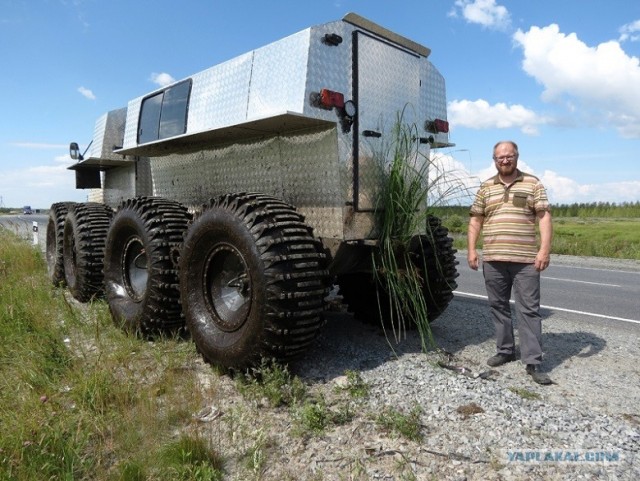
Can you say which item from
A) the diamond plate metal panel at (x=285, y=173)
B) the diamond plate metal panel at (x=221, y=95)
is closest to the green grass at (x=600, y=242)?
the diamond plate metal panel at (x=285, y=173)

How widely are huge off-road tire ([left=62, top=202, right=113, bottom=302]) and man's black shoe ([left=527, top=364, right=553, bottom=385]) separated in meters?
4.98

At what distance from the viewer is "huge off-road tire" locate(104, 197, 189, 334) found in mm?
4371

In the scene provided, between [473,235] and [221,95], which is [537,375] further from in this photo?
[221,95]

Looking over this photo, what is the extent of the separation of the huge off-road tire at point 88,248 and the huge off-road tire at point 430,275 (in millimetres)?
Result: 3273

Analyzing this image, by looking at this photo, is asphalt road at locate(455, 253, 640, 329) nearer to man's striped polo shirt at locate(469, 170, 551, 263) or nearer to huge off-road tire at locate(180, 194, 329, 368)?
man's striped polo shirt at locate(469, 170, 551, 263)

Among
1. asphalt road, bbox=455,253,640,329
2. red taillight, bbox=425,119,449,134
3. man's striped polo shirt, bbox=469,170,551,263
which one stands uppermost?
red taillight, bbox=425,119,449,134

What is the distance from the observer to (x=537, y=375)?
3641 millimetres

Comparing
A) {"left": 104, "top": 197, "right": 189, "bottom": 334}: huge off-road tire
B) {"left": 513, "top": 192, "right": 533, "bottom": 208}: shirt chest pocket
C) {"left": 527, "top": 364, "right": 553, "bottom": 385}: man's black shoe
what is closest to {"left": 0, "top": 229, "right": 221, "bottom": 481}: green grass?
{"left": 104, "top": 197, "right": 189, "bottom": 334}: huge off-road tire

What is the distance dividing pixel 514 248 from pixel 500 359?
944 mm

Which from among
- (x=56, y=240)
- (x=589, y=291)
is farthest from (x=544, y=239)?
(x=56, y=240)

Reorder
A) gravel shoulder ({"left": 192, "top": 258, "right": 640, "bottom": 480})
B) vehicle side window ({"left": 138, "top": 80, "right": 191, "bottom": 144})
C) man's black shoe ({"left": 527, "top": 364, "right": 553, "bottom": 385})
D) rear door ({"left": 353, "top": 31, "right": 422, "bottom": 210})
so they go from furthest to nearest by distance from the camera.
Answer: vehicle side window ({"left": 138, "top": 80, "right": 191, "bottom": 144}) → rear door ({"left": 353, "top": 31, "right": 422, "bottom": 210}) → man's black shoe ({"left": 527, "top": 364, "right": 553, "bottom": 385}) → gravel shoulder ({"left": 192, "top": 258, "right": 640, "bottom": 480})

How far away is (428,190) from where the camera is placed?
394 centimetres

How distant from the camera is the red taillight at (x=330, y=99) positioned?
3609 mm

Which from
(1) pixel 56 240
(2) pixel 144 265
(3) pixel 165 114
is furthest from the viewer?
(1) pixel 56 240
